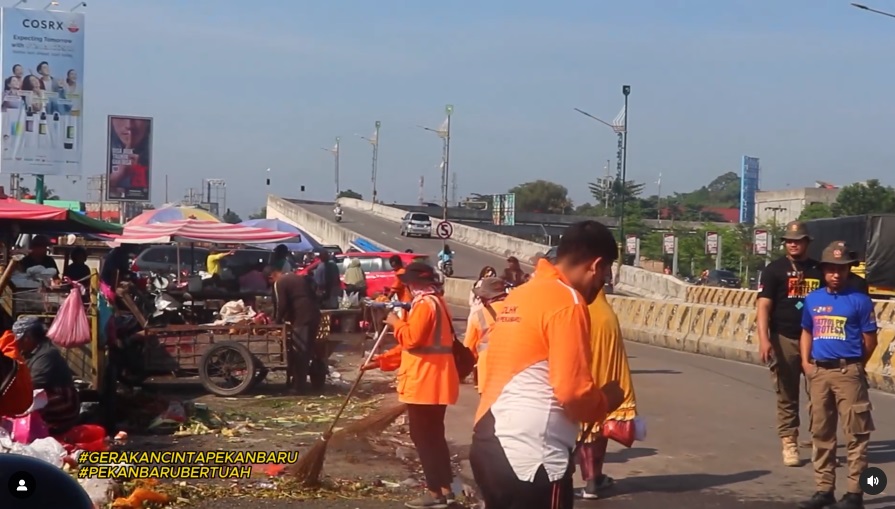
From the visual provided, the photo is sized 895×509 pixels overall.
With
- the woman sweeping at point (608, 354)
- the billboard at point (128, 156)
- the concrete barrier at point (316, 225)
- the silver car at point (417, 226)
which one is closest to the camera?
the woman sweeping at point (608, 354)

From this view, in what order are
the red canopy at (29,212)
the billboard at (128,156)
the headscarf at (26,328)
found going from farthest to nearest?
the billboard at (128,156) → the red canopy at (29,212) → the headscarf at (26,328)

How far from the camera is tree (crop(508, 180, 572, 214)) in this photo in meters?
136

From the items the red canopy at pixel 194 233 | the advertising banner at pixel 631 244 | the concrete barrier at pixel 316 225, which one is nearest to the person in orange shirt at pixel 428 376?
the red canopy at pixel 194 233

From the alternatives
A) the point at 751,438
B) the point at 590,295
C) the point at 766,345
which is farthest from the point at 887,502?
the point at 590,295

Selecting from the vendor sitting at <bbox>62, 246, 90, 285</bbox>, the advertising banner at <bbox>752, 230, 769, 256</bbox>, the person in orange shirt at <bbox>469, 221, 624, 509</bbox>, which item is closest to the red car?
the vendor sitting at <bbox>62, 246, 90, 285</bbox>

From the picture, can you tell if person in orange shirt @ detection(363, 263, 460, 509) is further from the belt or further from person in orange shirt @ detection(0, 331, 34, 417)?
person in orange shirt @ detection(0, 331, 34, 417)

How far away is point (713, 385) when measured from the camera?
14953mm

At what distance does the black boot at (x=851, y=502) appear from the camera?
294 inches

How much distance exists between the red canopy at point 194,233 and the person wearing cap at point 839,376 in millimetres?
13176

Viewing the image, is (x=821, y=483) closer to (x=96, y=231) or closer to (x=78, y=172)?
(x=96, y=231)

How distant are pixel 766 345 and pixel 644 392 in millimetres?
5016

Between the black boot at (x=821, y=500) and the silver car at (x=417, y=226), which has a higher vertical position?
the silver car at (x=417, y=226)

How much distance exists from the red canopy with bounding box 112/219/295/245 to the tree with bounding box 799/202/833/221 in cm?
5586

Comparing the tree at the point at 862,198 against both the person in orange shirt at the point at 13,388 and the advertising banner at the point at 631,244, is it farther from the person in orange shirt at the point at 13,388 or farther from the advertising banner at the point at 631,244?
the person in orange shirt at the point at 13,388
